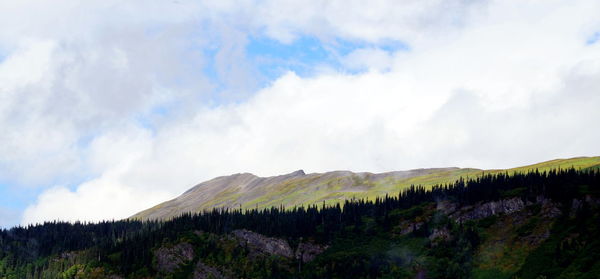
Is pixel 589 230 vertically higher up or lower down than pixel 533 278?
higher up

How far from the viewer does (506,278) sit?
199 m

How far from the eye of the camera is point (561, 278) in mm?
174875

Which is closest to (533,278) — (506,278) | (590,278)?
(506,278)

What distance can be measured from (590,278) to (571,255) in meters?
23.6

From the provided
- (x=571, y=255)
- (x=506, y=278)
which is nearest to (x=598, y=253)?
(x=571, y=255)

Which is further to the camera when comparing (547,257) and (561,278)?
(547,257)

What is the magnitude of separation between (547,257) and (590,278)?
34.0 meters

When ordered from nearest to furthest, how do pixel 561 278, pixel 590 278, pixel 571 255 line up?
pixel 590 278, pixel 561 278, pixel 571 255

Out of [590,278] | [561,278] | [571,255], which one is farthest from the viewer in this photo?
[571,255]

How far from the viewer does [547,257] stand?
7800 inches

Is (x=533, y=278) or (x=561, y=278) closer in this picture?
(x=561, y=278)

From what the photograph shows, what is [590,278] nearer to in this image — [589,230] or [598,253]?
[598,253]

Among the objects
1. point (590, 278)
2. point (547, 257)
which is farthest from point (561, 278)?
point (547, 257)

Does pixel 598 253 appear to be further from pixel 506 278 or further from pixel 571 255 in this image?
pixel 506 278
